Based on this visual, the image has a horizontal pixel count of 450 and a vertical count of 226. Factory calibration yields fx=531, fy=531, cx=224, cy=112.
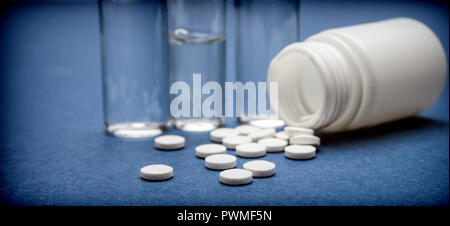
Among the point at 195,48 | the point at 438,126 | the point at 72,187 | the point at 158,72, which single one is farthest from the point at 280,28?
the point at 72,187

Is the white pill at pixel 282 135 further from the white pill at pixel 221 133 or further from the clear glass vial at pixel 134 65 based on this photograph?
the clear glass vial at pixel 134 65

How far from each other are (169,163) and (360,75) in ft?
1.66

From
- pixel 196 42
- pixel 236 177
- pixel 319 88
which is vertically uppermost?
pixel 196 42

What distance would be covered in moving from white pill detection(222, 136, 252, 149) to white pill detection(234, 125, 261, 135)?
2.1 inches

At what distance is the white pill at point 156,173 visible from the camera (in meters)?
1.05

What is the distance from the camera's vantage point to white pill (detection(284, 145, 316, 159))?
118cm

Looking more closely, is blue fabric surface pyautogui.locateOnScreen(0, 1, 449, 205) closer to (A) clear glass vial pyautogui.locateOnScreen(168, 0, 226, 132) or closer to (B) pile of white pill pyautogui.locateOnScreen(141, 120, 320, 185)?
(B) pile of white pill pyautogui.locateOnScreen(141, 120, 320, 185)

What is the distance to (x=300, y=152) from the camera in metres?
1.18

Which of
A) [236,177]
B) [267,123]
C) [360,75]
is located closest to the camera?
[236,177]

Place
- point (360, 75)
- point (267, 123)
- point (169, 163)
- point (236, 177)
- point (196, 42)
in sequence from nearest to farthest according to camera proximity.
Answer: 1. point (236, 177)
2. point (169, 163)
3. point (360, 75)
4. point (196, 42)
5. point (267, 123)

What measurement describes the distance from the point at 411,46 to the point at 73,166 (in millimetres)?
903

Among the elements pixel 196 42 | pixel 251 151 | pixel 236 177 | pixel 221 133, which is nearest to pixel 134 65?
pixel 196 42

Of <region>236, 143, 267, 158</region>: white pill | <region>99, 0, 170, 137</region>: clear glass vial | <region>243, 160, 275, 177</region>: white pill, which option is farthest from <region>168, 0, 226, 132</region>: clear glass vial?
<region>243, 160, 275, 177</region>: white pill

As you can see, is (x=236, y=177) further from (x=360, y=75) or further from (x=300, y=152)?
(x=360, y=75)
